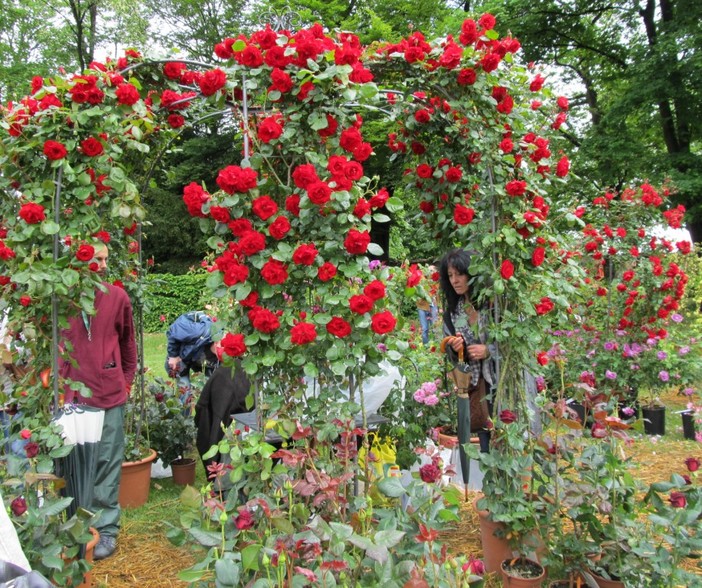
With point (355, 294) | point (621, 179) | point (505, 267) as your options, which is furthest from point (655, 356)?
point (621, 179)

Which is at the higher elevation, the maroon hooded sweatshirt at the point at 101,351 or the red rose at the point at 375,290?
the red rose at the point at 375,290

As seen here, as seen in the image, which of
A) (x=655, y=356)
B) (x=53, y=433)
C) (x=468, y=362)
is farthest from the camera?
(x=655, y=356)

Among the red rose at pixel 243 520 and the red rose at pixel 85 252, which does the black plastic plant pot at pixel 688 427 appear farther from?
the red rose at pixel 85 252

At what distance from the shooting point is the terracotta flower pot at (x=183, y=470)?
168 inches

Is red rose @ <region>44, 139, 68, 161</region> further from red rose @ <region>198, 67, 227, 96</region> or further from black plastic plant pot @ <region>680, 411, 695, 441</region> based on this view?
black plastic plant pot @ <region>680, 411, 695, 441</region>

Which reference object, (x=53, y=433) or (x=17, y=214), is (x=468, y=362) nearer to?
(x=53, y=433)

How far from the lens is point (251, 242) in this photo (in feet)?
7.06

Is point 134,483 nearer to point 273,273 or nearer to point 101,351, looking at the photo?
point 101,351

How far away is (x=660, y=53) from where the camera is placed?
1096 centimetres

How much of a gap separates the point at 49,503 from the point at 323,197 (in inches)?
66.7

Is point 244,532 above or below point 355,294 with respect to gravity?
below

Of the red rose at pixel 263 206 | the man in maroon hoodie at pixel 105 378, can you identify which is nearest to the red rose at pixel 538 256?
the red rose at pixel 263 206

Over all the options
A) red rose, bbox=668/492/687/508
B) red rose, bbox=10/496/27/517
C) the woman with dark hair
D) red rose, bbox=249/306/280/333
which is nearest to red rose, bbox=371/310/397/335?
red rose, bbox=249/306/280/333

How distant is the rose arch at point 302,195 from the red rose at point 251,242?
0.01 m
